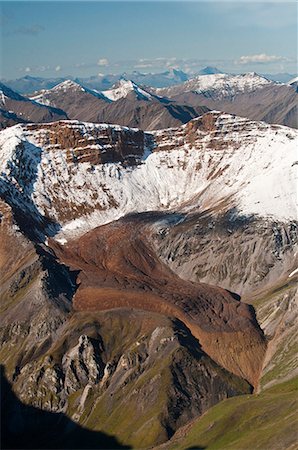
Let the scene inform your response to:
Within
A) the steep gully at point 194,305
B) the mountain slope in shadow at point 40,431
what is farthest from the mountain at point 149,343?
the mountain slope in shadow at point 40,431

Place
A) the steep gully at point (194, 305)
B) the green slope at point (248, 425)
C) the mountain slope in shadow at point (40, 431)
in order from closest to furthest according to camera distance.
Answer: the green slope at point (248, 425) < the mountain slope in shadow at point (40, 431) < the steep gully at point (194, 305)

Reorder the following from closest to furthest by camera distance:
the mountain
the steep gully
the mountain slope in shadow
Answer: the mountain slope in shadow → the mountain → the steep gully

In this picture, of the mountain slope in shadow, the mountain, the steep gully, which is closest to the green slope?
the mountain

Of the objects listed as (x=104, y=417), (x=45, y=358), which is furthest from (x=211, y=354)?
(x=45, y=358)

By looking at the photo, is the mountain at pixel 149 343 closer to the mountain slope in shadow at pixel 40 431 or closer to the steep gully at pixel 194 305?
the steep gully at pixel 194 305

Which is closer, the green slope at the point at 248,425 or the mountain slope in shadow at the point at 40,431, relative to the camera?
the green slope at the point at 248,425

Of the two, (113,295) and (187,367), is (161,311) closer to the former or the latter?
(113,295)

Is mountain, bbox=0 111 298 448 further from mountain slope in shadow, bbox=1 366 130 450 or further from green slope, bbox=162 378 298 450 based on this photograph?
mountain slope in shadow, bbox=1 366 130 450

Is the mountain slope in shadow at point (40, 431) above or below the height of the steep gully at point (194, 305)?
below

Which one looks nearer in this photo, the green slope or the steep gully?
the green slope

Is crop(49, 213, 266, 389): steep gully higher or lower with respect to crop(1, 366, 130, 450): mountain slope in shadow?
higher

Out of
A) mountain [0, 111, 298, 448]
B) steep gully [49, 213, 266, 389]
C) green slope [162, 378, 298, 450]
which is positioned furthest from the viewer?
steep gully [49, 213, 266, 389]

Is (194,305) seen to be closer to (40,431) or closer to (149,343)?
(149,343)
